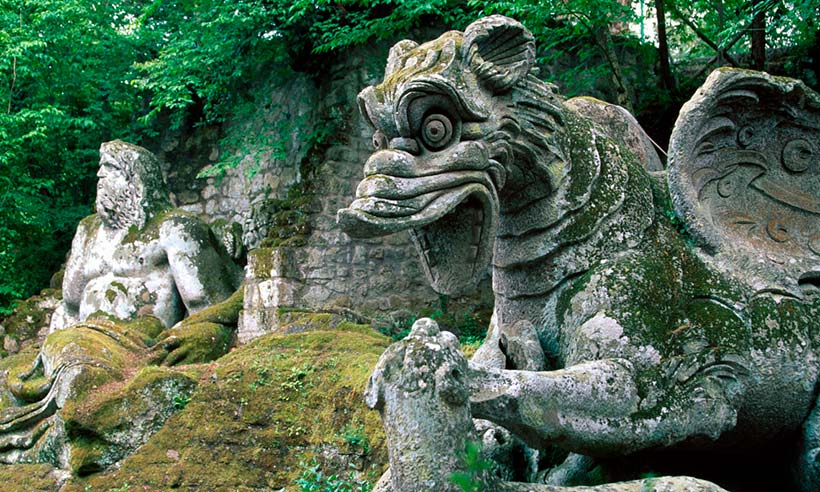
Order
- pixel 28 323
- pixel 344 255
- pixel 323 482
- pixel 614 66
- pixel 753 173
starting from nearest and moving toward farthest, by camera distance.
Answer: pixel 753 173
pixel 323 482
pixel 614 66
pixel 28 323
pixel 344 255

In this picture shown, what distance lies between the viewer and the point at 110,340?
582cm

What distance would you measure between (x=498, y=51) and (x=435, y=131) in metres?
0.35

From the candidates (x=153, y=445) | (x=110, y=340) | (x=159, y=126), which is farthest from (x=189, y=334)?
(x=159, y=126)

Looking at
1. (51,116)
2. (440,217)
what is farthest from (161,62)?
(440,217)

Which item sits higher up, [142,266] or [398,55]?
[398,55]

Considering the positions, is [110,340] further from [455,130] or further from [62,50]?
[62,50]

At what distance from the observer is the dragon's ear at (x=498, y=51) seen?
237 cm

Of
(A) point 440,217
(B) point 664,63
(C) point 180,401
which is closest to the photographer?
(A) point 440,217

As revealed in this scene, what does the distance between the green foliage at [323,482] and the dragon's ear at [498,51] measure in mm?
1801

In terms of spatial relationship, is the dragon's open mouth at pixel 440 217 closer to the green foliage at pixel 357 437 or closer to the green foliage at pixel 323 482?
the green foliage at pixel 323 482

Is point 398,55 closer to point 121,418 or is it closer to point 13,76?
point 121,418

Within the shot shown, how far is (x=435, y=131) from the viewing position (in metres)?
2.25

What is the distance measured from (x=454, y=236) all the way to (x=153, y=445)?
2.19 m

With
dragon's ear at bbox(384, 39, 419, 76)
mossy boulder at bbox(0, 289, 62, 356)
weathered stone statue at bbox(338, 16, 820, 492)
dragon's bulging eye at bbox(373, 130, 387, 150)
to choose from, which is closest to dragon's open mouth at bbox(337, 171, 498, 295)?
weathered stone statue at bbox(338, 16, 820, 492)
